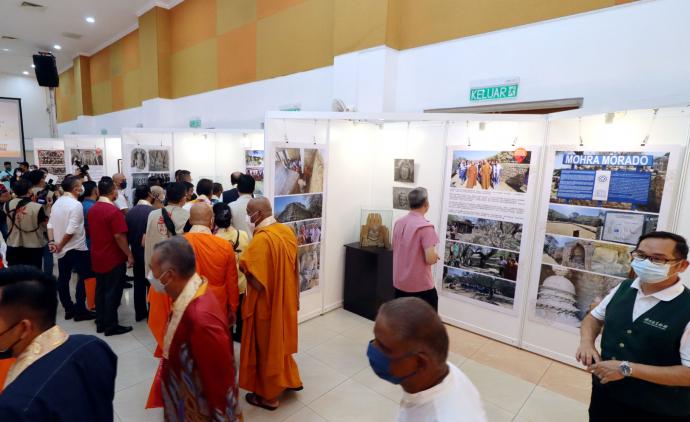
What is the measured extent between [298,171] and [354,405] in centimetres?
241

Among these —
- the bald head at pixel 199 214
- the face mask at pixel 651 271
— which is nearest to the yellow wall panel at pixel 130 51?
the bald head at pixel 199 214

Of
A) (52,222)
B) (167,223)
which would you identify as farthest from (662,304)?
(52,222)

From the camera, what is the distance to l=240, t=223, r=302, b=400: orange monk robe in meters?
2.59

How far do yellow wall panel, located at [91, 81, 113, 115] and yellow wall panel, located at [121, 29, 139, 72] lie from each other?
62.7 inches

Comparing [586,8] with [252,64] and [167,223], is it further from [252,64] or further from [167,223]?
[252,64]

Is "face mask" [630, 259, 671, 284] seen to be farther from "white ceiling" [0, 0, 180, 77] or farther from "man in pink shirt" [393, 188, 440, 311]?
"white ceiling" [0, 0, 180, 77]

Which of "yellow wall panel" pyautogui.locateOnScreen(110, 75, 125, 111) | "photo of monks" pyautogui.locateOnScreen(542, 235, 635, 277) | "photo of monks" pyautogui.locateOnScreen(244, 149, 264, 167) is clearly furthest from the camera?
"yellow wall panel" pyautogui.locateOnScreen(110, 75, 125, 111)

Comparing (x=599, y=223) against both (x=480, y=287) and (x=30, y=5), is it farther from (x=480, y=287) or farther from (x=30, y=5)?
(x=30, y=5)

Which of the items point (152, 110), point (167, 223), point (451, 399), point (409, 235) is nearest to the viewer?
point (451, 399)

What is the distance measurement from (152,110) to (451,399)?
34.9 ft

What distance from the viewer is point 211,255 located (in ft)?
8.46

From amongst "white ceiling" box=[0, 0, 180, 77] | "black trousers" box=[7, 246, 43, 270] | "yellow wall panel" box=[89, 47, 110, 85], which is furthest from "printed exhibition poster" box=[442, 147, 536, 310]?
"yellow wall panel" box=[89, 47, 110, 85]

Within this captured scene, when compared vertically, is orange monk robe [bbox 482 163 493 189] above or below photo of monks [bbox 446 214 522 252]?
above

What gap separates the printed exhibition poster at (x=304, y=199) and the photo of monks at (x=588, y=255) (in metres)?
2.54
